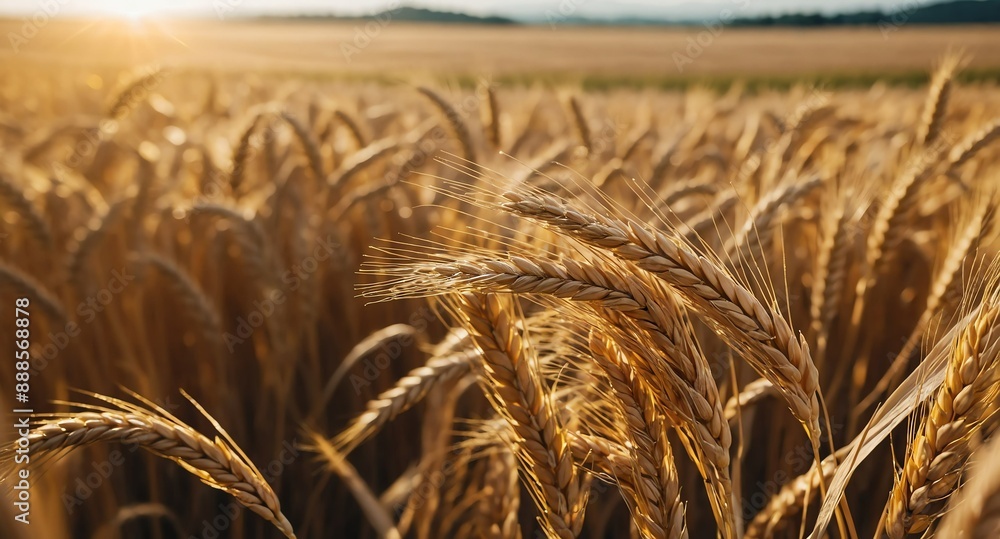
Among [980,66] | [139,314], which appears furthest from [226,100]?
[980,66]

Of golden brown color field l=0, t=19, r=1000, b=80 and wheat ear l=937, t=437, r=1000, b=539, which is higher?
golden brown color field l=0, t=19, r=1000, b=80

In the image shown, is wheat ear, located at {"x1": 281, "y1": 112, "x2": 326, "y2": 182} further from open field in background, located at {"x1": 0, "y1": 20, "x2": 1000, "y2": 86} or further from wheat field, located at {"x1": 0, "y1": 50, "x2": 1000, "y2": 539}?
open field in background, located at {"x1": 0, "y1": 20, "x2": 1000, "y2": 86}

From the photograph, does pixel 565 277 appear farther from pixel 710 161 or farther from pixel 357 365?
pixel 710 161

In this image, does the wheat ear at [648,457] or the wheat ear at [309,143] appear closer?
the wheat ear at [648,457]

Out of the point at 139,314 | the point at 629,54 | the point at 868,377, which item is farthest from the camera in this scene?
the point at 629,54

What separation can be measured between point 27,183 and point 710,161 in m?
3.24

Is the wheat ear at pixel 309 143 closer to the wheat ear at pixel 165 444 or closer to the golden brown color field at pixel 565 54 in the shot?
the wheat ear at pixel 165 444

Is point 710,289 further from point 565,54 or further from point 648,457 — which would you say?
point 565,54

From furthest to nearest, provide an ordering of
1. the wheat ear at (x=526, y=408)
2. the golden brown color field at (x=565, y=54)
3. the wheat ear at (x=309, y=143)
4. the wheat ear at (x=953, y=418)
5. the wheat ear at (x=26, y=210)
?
the golden brown color field at (x=565, y=54) → the wheat ear at (x=309, y=143) → the wheat ear at (x=26, y=210) → the wheat ear at (x=526, y=408) → the wheat ear at (x=953, y=418)

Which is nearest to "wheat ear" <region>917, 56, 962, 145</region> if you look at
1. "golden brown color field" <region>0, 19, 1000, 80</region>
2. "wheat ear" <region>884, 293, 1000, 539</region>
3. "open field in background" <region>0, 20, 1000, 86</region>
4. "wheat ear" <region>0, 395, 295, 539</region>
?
"wheat ear" <region>884, 293, 1000, 539</region>

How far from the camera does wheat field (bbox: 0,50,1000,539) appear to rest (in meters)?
0.83

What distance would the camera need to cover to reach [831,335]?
252 centimetres

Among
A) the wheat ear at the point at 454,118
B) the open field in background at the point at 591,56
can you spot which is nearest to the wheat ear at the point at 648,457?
the wheat ear at the point at 454,118

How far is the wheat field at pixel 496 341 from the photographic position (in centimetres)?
83
